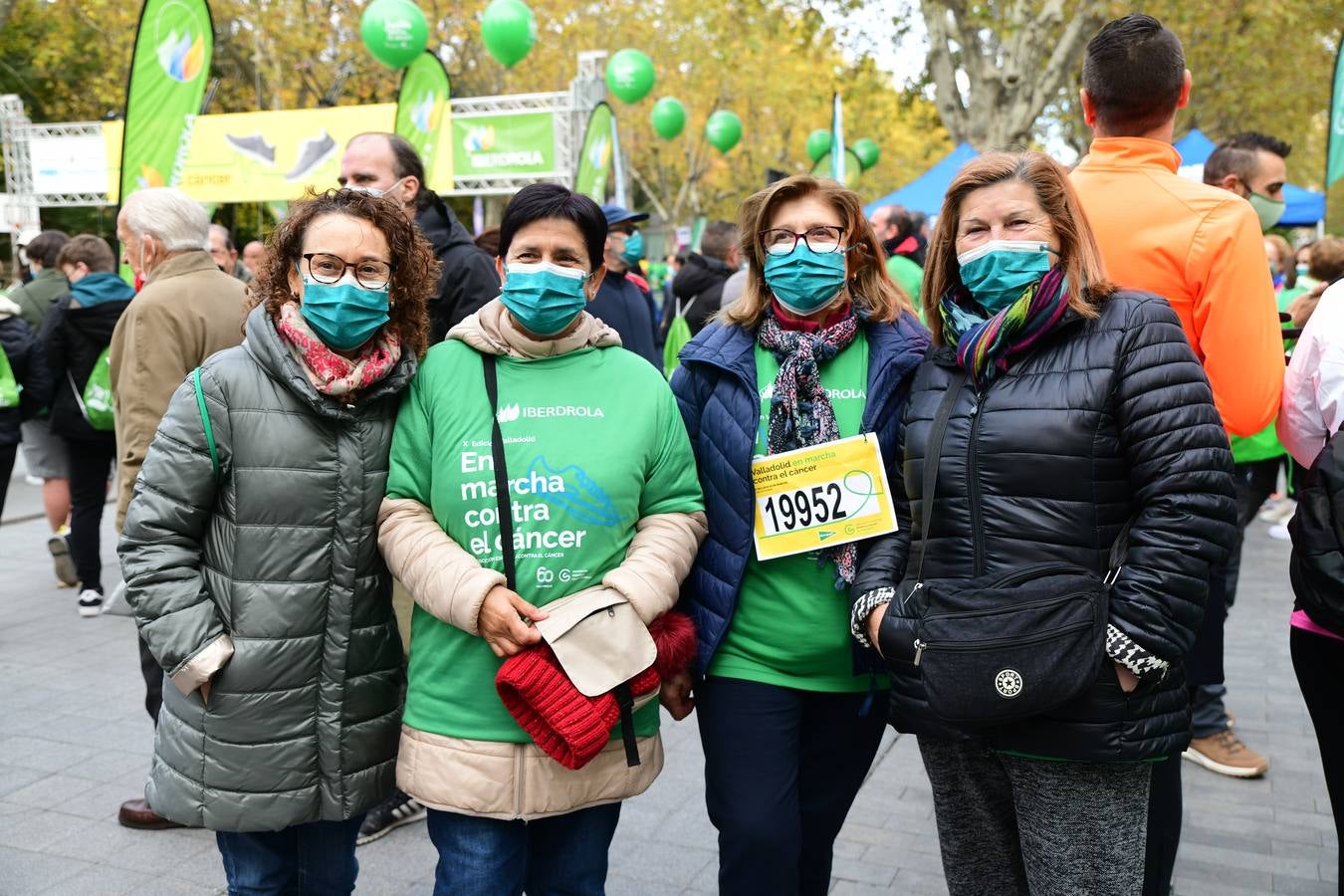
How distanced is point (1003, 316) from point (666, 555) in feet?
2.85

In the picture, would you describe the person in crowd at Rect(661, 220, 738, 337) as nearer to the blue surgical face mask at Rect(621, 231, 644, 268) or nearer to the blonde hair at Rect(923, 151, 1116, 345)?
the blue surgical face mask at Rect(621, 231, 644, 268)

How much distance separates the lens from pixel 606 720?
2.42 metres

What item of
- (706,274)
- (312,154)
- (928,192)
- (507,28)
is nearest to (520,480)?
(706,274)

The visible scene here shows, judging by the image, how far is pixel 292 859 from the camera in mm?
2713

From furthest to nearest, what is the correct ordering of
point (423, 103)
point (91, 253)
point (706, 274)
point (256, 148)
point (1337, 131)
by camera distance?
1. point (423, 103)
2. point (256, 148)
3. point (706, 274)
4. point (1337, 131)
5. point (91, 253)

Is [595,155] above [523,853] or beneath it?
above

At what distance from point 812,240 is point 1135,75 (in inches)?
35.9

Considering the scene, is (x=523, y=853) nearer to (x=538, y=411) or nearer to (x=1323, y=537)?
(x=538, y=411)

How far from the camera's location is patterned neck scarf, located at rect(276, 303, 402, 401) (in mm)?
2484

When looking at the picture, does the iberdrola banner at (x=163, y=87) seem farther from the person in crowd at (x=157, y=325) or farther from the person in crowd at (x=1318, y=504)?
the person in crowd at (x=1318, y=504)

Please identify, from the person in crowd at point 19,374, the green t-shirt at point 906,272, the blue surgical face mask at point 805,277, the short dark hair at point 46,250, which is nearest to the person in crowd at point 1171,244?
the blue surgical face mask at point 805,277

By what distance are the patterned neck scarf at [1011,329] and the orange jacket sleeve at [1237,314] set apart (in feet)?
1.83

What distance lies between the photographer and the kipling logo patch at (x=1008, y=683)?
2.16 metres

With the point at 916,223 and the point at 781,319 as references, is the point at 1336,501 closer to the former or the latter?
the point at 781,319
